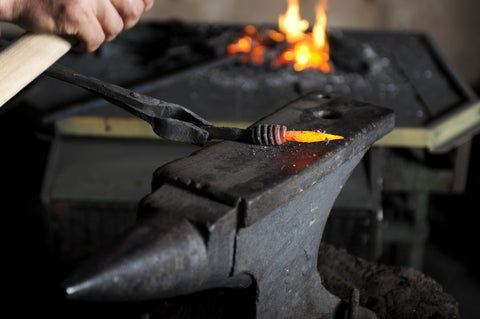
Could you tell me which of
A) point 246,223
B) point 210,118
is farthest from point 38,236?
point 246,223

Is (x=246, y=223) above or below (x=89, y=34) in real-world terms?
below

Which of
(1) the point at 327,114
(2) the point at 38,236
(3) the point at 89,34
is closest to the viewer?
(3) the point at 89,34

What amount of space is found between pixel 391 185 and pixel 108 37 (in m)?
1.51

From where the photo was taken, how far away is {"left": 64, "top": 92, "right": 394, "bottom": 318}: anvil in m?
0.86

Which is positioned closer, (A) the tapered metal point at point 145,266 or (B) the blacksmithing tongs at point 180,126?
(A) the tapered metal point at point 145,266

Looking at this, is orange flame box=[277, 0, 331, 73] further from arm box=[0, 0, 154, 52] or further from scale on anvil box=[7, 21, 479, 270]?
arm box=[0, 0, 154, 52]

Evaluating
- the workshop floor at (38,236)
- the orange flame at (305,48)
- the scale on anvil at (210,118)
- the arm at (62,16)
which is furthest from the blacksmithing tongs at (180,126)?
the workshop floor at (38,236)

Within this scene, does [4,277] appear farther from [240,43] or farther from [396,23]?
[396,23]

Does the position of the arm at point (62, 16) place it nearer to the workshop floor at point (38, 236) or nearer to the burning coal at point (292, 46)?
the burning coal at point (292, 46)

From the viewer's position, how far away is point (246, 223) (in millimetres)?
950

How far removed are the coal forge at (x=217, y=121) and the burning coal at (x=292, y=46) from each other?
6 cm

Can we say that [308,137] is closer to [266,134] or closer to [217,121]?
[266,134]

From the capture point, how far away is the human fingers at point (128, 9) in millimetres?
1333

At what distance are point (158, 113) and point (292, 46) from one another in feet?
5.70
